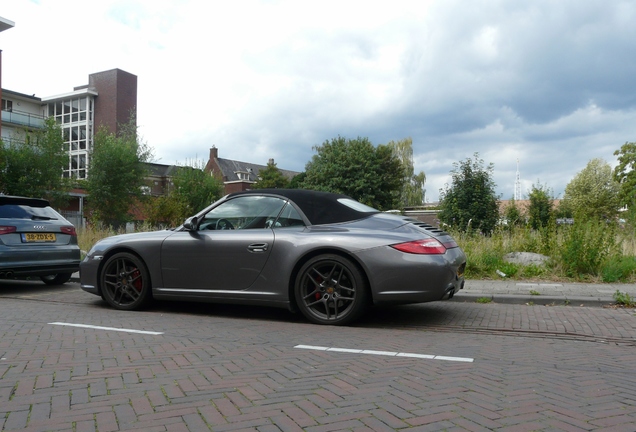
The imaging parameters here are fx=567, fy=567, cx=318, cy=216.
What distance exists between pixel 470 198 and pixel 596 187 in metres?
53.2

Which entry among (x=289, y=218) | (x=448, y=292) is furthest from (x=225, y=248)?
(x=448, y=292)

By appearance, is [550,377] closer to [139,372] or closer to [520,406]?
[520,406]

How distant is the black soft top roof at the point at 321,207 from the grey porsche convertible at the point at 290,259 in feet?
0.04

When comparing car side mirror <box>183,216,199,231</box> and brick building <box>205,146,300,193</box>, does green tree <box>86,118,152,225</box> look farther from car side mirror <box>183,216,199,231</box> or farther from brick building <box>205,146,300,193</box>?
brick building <box>205,146,300,193</box>

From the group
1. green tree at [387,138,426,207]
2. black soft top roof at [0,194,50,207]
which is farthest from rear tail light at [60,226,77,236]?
green tree at [387,138,426,207]

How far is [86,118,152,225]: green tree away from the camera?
107 ft

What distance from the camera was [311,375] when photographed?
398cm

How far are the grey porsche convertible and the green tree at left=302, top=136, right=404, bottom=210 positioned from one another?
4338 cm

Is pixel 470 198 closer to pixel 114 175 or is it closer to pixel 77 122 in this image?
pixel 114 175

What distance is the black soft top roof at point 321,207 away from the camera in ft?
20.9

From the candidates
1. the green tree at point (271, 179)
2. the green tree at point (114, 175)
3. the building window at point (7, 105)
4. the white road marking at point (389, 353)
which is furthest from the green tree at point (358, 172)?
the white road marking at point (389, 353)

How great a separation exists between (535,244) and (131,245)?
8.01 m

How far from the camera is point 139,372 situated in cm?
398

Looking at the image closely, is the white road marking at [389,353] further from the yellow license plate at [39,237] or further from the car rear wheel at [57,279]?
the car rear wheel at [57,279]
